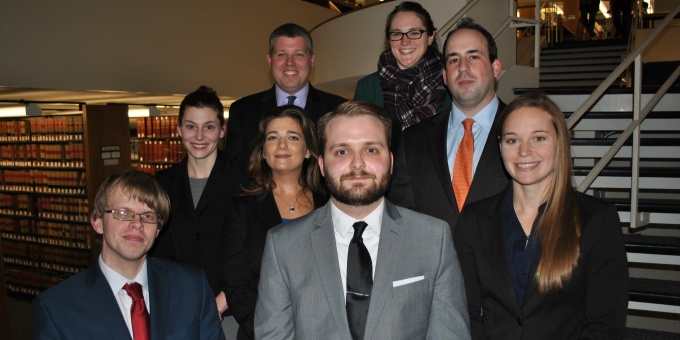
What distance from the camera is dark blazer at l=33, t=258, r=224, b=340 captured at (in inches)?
69.9

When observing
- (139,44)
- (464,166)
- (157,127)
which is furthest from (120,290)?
(157,127)

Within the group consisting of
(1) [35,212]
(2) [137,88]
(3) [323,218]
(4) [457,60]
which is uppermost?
(2) [137,88]

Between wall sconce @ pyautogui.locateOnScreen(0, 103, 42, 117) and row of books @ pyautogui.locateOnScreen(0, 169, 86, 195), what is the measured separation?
2.60ft

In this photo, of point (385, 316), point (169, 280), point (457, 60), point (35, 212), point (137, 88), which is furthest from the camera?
point (35, 212)

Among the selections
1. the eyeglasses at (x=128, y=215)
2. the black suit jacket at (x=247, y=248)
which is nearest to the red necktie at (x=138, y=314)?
the eyeglasses at (x=128, y=215)

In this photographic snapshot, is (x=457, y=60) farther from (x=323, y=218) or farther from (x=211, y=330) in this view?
(x=211, y=330)

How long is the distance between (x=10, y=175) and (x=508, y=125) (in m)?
7.68

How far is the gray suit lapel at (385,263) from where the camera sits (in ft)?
5.17

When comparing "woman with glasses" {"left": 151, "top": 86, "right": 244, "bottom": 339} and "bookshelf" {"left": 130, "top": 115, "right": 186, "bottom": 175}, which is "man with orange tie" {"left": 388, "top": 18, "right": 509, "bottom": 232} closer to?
"woman with glasses" {"left": 151, "top": 86, "right": 244, "bottom": 339}

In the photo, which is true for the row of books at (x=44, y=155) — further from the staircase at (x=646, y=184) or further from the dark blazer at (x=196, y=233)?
the staircase at (x=646, y=184)

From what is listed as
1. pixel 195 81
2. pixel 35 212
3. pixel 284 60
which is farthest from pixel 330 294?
pixel 35 212

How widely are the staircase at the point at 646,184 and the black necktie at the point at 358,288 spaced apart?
2453 millimetres

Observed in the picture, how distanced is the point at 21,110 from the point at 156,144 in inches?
69.8

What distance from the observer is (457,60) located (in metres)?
2.23
